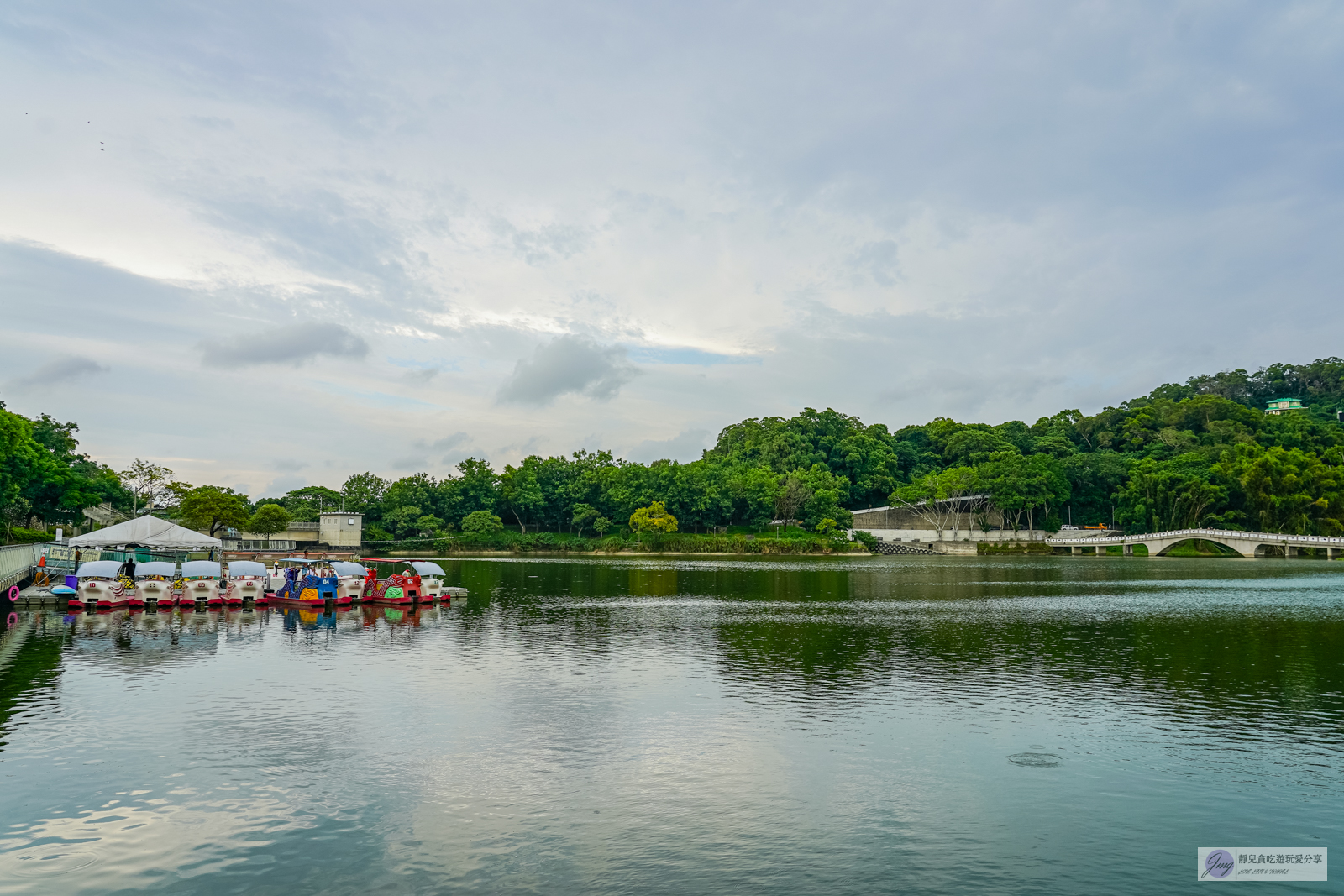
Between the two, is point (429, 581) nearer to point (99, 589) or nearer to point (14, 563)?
point (99, 589)

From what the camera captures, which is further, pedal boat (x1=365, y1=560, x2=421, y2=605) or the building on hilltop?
the building on hilltop

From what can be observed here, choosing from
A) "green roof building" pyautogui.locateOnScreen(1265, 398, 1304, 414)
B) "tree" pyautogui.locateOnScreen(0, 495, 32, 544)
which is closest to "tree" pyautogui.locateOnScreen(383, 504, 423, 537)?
"tree" pyautogui.locateOnScreen(0, 495, 32, 544)

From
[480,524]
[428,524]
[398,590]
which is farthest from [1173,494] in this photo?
[398,590]

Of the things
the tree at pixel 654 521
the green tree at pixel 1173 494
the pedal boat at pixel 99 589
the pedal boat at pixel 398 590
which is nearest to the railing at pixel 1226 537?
the green tree at pixel 1173 494

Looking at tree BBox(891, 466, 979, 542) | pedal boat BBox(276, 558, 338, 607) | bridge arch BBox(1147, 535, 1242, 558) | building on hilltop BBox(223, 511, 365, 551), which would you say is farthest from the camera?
tree BBox(891, 466, 979, 542)

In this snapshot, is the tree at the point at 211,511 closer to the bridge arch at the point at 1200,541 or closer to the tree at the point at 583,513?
the tree at the point at 583,513

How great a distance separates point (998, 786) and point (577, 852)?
690cm

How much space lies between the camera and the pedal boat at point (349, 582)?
40.4 meters

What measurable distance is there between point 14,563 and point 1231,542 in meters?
110

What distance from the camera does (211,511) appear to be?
82.9 m

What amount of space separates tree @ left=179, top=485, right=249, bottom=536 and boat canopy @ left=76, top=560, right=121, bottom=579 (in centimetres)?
5021

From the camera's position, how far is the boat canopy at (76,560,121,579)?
3616 centimetres

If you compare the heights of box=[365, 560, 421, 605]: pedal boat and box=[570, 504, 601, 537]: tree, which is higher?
box=[570, 504, 601, 537]: tree

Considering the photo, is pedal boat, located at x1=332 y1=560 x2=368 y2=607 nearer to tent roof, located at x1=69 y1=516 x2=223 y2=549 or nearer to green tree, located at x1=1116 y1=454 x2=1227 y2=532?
tent roof, located at x1=69 y1=516 x2=223 y2=549
